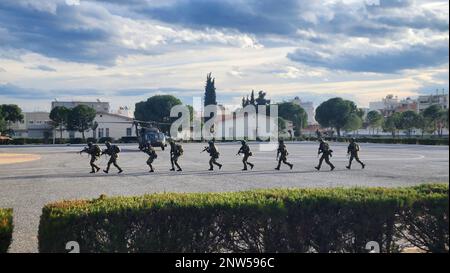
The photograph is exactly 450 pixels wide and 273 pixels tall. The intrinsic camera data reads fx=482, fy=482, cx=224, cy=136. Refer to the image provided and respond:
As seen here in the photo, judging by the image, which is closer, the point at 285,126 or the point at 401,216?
the point at 401,216

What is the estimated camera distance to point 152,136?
147 ft

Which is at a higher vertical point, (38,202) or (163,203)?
(163,203)

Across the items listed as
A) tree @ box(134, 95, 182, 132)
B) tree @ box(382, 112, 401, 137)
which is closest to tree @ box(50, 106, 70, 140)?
tree @ box(134, 95, 182, 132)

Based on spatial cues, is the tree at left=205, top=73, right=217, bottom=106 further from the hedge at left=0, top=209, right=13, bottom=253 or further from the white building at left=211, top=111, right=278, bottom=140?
the hedge at left=0, top=209, right=13, bottom=253

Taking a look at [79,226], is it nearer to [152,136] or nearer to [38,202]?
[38,202]

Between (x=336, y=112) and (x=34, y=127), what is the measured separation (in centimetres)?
5731

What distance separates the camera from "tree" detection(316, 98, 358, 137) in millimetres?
92562

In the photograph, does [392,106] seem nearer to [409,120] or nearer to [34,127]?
[409,120]

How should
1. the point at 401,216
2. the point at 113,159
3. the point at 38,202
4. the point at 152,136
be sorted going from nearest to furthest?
the point at 401,216 → the point at 38,202 → the point at 113,159 → the point at 152,136
